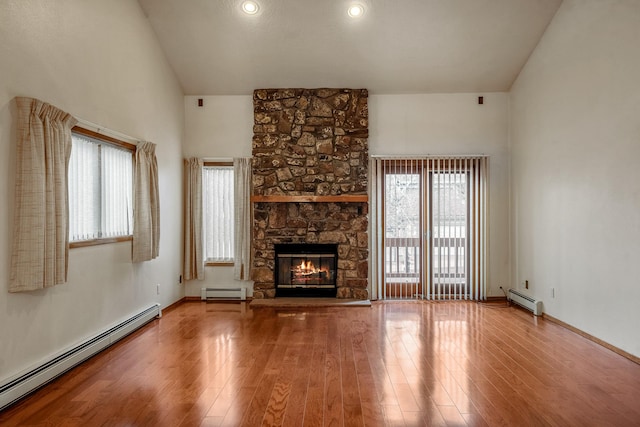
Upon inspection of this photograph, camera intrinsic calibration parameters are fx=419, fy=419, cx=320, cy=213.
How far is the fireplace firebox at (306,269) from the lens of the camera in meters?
6.12

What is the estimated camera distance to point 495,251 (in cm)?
618

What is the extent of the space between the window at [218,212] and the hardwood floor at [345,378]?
4.90 feet

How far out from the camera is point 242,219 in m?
6.18

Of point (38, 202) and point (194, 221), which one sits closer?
point (38, 202)

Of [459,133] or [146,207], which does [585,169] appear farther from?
[146,207]

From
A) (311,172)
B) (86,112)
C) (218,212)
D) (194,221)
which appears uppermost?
(86,112)

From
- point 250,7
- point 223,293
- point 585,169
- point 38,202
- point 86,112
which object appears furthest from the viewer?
point 223,293

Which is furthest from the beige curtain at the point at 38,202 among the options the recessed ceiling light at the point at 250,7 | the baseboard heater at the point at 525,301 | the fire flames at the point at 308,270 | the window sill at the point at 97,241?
the baseboard heater at the point at 525,301

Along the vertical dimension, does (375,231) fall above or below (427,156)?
below

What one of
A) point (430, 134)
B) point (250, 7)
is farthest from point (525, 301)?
point (250, 7)

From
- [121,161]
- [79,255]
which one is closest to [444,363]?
[79,255]

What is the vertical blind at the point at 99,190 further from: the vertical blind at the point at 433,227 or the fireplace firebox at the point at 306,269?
the vertical blind at the point at 433,227

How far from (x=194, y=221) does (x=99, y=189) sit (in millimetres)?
2133

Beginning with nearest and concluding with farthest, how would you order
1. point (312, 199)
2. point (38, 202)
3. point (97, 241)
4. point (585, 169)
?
point (38, 202)
point (97, 241)
point (585, 169)
point (312, 199)
